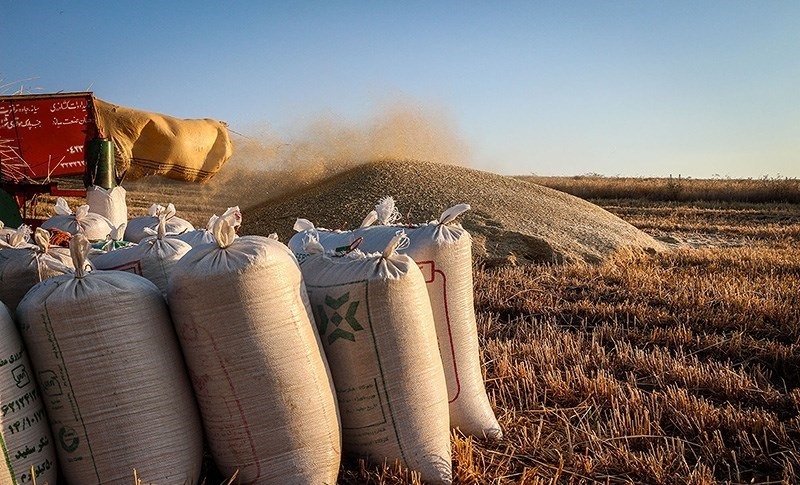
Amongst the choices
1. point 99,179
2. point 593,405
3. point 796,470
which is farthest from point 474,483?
point 99,179

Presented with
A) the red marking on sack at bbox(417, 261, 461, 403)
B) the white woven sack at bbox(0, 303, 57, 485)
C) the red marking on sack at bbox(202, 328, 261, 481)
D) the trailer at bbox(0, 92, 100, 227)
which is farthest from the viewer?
the trailer at bbox(0, 92, 100, 227)

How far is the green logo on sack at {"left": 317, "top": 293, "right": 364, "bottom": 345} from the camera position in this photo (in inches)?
80.1

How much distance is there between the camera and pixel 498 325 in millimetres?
4023

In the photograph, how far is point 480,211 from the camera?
7.00m

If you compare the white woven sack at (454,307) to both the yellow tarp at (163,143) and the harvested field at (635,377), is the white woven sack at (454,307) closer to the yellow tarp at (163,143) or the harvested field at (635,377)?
the harvested field at (635,377)

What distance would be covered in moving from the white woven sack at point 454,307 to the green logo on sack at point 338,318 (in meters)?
0.37

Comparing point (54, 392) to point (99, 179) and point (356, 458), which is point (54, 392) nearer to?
point (356, 458)

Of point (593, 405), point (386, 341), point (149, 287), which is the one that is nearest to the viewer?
point (149, 287)

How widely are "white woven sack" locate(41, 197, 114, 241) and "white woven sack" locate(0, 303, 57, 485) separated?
1.86 meters

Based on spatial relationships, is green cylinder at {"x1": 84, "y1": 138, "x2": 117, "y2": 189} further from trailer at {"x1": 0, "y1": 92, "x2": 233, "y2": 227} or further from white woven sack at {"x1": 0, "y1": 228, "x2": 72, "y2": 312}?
white woven sack at {"x1": 0, "y1": 228, "x2": 72, "y2": 312}

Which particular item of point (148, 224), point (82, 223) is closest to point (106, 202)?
point (148, 224)

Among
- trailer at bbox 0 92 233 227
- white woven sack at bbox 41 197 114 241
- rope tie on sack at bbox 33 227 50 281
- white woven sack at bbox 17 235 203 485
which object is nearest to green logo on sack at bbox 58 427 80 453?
Result: white woven sack at bbox 17 235 203 485

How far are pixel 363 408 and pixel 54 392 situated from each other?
84cm

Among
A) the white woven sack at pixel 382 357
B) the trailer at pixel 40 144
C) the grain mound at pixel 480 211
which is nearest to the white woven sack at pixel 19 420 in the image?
the white woven sack at pixel 382 357
